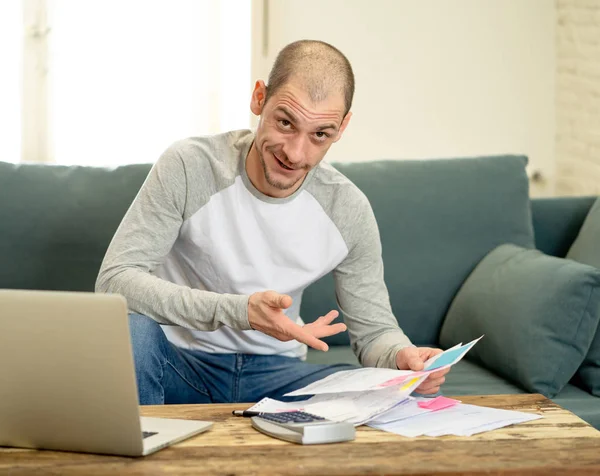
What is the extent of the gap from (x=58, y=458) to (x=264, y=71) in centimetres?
231

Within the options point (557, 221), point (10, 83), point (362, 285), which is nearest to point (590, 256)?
point (557, 221)

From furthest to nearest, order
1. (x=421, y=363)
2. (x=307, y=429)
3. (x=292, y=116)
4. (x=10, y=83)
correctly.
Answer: (x=10, y=83) < (x=292, y=116) < (x=421, y=363) < (x=307, y=429)

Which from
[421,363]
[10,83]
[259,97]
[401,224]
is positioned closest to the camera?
[421,363]

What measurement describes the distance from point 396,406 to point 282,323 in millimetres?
217

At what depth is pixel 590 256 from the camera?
2219 millimetres

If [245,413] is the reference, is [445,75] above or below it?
above

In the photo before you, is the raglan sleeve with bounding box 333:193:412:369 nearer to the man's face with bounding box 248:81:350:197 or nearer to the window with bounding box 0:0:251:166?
the man's face with bounding box 248:81:350:197

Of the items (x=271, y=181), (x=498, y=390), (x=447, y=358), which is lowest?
(x=498, y=390)

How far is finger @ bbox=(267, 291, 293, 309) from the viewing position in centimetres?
130

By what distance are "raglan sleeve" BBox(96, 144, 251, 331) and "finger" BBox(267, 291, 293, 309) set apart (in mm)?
82

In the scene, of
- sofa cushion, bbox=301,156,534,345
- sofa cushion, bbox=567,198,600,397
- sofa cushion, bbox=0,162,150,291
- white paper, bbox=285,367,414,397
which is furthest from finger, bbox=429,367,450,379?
sofa cushion, bbox=0,162,150,291

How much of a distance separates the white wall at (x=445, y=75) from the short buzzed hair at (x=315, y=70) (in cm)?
157

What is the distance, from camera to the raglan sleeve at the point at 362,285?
1.77m

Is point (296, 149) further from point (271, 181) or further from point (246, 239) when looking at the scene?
point (246, 239)
